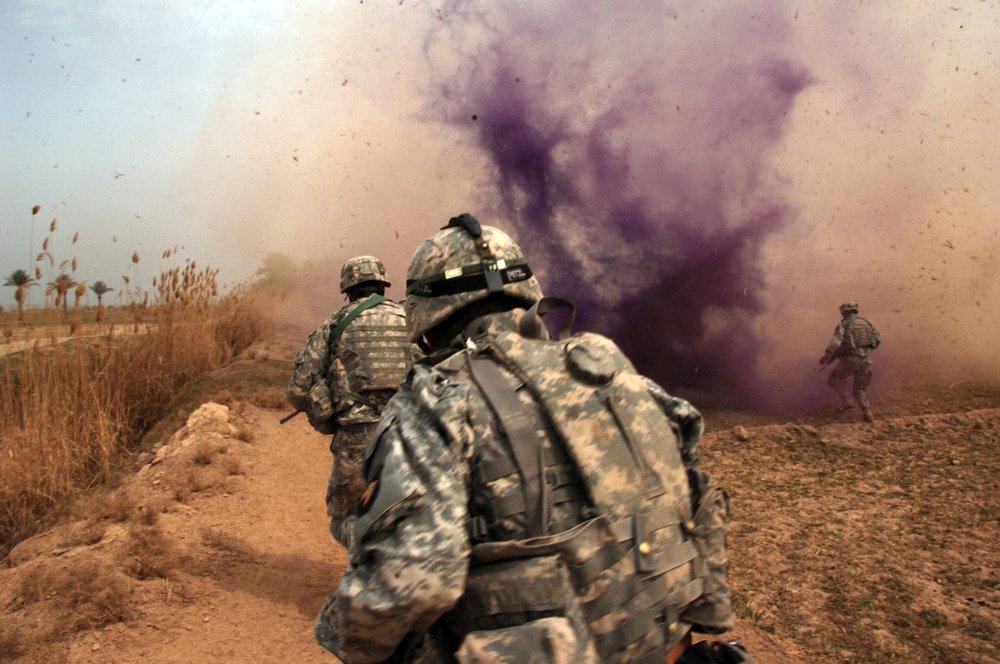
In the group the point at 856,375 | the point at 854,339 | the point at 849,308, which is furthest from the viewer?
the point at 849,308

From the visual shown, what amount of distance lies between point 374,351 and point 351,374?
0.22 meters

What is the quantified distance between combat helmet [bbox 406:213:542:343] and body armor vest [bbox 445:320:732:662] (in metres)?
0.33

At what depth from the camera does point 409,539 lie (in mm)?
1535

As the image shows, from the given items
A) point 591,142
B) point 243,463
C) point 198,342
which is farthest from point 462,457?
point 591,142

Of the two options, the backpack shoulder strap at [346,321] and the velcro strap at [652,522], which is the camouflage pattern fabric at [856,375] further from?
the velcro strap at [652,522]

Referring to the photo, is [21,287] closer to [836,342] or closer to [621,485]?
[621,485]

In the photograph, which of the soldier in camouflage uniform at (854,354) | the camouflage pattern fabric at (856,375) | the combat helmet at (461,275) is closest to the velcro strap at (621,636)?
the combat helmet at (461,275)

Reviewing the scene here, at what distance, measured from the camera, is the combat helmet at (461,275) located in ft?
6.98

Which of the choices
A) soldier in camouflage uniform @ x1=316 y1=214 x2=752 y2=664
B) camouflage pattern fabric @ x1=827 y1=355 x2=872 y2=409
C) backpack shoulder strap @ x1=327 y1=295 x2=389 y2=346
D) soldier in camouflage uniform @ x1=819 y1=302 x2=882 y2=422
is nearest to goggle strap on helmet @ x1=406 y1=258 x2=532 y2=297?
soldier in camouflage uniform @ x1=316 y1=214 x2=752 y2=664

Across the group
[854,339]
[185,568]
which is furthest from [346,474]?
[854,339]

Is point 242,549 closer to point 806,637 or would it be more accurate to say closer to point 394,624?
point 806,637

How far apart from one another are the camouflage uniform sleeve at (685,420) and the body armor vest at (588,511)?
7.8 inches

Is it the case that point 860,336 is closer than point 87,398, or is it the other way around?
point 87,398

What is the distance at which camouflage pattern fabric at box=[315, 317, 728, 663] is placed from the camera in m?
1.52
